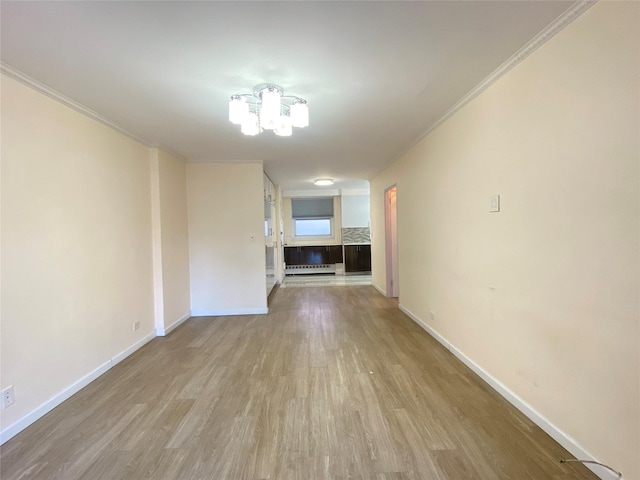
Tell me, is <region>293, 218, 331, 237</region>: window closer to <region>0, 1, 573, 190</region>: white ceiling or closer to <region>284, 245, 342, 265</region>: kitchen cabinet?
<region>284, 245, 342, 265</region>: kitchen cabinet

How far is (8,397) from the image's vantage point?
1905 mm

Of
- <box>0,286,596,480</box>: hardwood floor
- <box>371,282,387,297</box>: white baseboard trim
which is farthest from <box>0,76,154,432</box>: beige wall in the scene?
<box>371,282,387,297</box>: white baseboard trim

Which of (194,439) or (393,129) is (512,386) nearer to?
(194,439)

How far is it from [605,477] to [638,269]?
39.8 inches

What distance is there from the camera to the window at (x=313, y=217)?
31.1 ft

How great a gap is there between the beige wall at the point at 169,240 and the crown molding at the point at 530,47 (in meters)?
3.34

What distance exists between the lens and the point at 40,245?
216 cm

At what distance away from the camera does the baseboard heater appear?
9242 mm

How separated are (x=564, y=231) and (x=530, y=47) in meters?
1.10

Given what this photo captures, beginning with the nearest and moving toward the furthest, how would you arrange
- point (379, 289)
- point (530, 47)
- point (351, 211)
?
point (530, 47) → point (379, 289) → point (351, 211)

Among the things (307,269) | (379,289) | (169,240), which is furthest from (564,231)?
(307,269)

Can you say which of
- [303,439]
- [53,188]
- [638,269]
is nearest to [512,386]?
[638,269]

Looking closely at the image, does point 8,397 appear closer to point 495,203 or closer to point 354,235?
point 495,203

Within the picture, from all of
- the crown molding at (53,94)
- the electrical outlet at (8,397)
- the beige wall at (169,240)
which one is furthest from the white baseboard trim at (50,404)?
the crown molding at (53,94)
